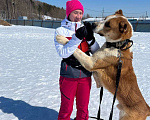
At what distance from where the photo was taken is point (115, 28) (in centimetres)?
214

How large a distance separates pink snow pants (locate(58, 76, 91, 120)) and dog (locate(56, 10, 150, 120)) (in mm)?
289

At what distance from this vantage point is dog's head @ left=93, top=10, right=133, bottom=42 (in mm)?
2070

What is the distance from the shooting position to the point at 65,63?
87.8 inches

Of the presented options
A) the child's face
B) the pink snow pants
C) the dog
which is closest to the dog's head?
the dog

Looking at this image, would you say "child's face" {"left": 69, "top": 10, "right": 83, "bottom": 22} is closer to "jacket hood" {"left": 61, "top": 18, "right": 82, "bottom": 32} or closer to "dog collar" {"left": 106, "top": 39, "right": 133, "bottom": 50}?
"jacket hood" {"left": 61, "top": 18, "right": 82, "bottom": 32}

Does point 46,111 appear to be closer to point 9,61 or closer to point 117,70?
point 117,70

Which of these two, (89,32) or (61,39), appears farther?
(89,32)

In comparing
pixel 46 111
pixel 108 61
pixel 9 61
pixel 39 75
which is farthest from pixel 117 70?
pixel 9 61

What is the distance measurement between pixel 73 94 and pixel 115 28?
3.75 ft

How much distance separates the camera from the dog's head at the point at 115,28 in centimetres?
207

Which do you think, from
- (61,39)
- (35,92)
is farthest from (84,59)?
(35,92)

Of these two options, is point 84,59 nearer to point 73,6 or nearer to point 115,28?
point 115,28

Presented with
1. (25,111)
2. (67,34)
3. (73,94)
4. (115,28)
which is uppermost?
(115,28)

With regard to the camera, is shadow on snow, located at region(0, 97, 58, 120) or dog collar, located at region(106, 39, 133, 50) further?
shadow on snow, located at region(0, 97, 58, 120)
